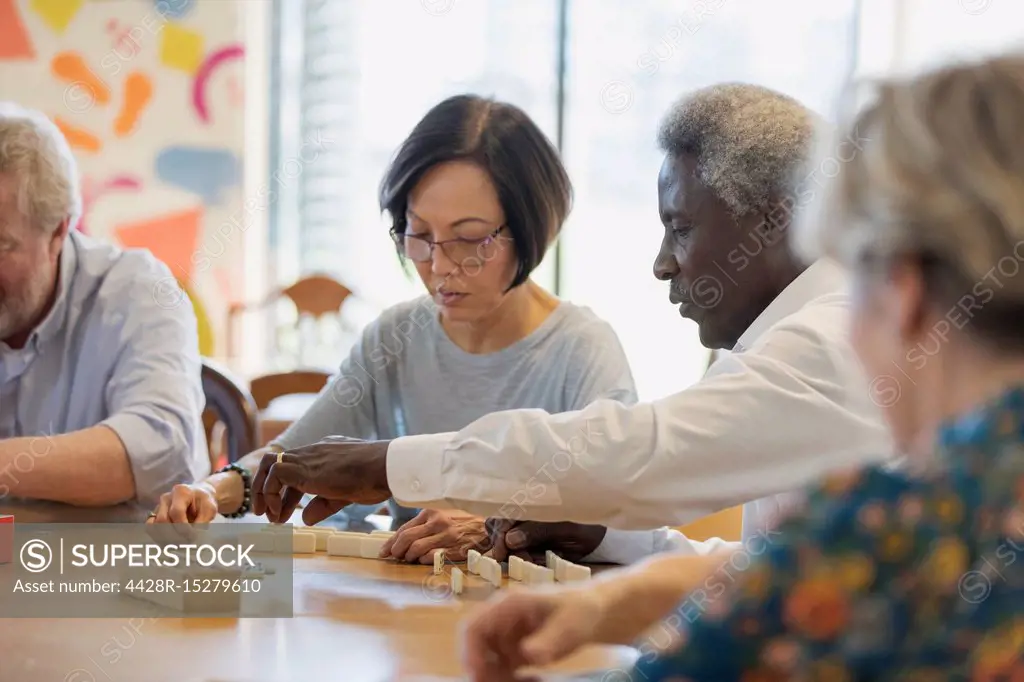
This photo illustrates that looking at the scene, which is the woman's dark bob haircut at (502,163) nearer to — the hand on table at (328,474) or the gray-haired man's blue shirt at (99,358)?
the gray-haired man's blue shirt at (99,358)

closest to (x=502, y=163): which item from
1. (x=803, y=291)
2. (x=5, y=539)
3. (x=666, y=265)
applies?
(x=666, y=265)

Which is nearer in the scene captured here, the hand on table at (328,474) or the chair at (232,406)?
the hand on table at (328,474)

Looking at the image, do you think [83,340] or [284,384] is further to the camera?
[284,384]

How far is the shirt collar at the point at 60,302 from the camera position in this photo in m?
2.12

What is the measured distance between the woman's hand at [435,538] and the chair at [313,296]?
295 centimetres

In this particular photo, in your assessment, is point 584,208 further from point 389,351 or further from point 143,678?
point 143,678

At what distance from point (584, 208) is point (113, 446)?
3.03 m

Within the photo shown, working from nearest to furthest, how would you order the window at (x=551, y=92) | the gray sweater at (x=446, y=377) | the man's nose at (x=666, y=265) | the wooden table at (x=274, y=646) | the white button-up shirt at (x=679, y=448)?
the wooden table at (x=274, y=646)
the white button-up shirt at (x=679, y=448)
the man's nose at (x=666, y=265)
the gray sweater at (x=446, y=377)
the window at (x=551, y=92)

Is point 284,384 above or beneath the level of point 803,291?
above

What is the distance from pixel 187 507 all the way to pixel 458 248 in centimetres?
Answer: 70

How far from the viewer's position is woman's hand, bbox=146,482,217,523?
5.37 feet

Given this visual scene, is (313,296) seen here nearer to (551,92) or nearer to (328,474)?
(551,92)

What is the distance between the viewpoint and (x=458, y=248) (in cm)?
211

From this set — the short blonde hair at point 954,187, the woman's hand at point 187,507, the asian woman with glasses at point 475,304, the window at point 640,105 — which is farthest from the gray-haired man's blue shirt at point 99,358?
the window at point 640,105
